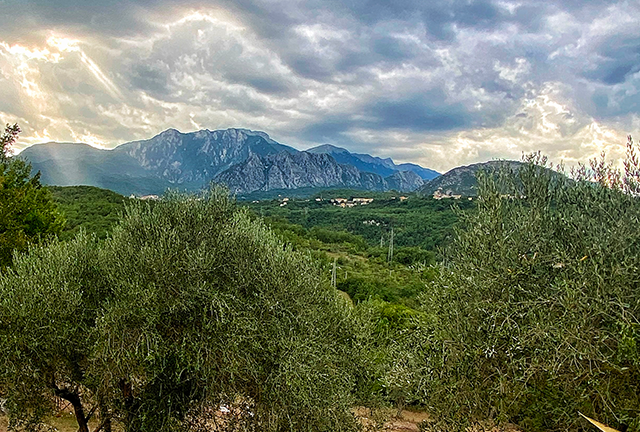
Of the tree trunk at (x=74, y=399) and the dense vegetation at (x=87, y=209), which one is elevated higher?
the dense vegetation at (x=87, y=209)

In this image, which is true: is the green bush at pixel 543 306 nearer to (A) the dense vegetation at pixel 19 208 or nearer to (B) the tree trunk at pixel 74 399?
(B) the tree trunk at pixel 74 399

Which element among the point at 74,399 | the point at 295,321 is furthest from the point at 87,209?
the point at 295,321

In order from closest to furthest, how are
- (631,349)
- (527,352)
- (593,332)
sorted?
(631,349)
(593,332)
(527,352)

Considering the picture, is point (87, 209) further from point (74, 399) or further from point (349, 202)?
point (349, 202)

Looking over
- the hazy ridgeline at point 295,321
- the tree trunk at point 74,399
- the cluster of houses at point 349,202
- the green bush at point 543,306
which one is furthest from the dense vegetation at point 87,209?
the cluster of houses at point 349,202

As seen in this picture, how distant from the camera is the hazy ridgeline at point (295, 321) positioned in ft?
27.0

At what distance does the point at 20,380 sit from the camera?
933cm

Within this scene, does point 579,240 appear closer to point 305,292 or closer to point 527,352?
point 527,352

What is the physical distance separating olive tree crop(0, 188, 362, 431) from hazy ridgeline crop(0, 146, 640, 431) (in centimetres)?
4

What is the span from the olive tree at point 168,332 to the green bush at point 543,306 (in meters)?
3.31

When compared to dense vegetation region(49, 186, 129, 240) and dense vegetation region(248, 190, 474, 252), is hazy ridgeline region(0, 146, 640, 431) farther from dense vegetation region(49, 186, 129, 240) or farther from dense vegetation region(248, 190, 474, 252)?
dense vegetation region(248, 190, 474, 252)

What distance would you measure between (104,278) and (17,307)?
5.97 ft

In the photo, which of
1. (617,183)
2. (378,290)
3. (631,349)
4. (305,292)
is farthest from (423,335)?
(378,290)

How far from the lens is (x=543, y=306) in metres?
8.83
